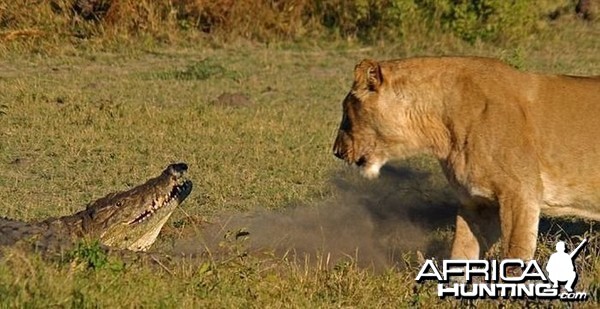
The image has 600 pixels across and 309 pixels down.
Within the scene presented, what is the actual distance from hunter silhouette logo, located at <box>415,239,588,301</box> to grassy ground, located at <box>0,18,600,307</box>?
0.09 meters

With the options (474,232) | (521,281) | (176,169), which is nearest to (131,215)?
(176,169)

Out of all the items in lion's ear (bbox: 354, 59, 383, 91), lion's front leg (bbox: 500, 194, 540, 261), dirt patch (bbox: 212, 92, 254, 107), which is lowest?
dirt patch (bbox: 212, 92, 254, 107)

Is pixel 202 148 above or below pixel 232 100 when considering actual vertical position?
above

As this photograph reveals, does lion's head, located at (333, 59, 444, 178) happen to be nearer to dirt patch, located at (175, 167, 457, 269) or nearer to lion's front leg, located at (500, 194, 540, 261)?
lion's front leg, located at (500, 194, 540, 261)

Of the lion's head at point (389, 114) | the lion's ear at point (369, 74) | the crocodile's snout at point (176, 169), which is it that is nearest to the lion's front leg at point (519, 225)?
the lion's head at point (389, 114)

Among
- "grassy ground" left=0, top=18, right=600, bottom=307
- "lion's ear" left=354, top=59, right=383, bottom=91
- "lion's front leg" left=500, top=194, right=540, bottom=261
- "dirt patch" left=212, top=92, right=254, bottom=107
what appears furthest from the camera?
"dirt patch" left=212, top=92, right=254, bottom=107

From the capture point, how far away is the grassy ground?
5766 mm

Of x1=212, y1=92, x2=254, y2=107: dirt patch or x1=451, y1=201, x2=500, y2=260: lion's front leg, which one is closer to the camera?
x1=451, y1=201, x2=500, y2=260: lion's front leg

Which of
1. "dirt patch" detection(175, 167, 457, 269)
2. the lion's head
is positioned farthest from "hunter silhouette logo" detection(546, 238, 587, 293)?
"dirt patch" detection(175, 167, 457, 269)

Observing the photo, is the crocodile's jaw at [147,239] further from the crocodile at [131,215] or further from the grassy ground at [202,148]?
the grassy ground at [202,148]

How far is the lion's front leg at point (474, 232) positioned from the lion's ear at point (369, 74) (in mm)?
727

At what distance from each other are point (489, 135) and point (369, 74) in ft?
2.19

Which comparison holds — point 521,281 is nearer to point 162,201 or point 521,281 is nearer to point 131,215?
point 162,201

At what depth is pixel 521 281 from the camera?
5.94m
